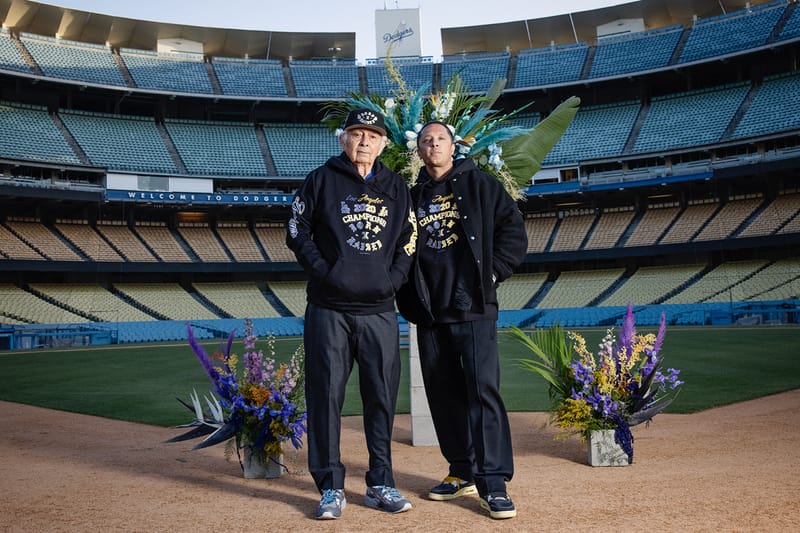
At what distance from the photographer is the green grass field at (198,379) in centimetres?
1015

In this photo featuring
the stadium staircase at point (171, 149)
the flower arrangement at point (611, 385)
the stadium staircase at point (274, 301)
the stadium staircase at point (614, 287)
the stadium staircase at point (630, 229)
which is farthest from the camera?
the stadium staircase at point (171, 149)

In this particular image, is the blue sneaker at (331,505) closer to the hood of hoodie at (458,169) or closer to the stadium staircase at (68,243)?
the hood of hoodie at (458,169)

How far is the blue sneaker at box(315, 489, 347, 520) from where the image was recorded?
14.0 feet

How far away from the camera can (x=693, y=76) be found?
45.2 m

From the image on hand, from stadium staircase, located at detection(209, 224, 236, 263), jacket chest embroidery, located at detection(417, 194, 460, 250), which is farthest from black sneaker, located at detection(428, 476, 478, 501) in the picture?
stadium staircase, located at detection(209, 224, 236, 263)

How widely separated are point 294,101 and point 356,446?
4198 cm

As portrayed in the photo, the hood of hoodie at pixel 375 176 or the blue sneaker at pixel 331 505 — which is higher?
the hood of hoodie at pixel 375 176

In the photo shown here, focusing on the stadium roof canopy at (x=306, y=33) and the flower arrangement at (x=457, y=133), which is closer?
→ the flower arrangement at (x=457, y=133)

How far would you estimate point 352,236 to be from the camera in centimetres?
476

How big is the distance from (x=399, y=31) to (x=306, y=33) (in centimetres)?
715

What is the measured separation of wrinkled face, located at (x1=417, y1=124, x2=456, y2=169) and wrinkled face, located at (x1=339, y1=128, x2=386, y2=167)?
1.24 ft

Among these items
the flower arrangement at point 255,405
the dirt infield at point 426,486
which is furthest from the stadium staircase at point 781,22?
the flower arrangement at point 255,405

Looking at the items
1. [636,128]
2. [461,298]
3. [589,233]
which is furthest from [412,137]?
[636,128]

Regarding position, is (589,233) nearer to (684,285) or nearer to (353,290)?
(684,285)
